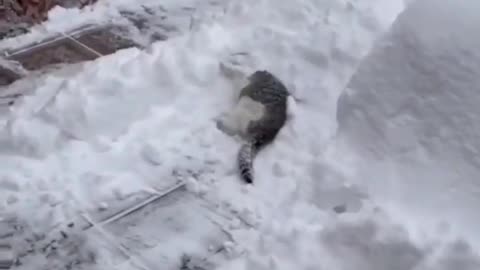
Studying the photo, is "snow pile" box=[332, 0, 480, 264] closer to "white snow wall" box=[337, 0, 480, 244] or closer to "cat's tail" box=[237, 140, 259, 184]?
"white snow wall" box=[337, 0, 480, 244]

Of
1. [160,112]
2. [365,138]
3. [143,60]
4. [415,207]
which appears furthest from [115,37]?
[415,207]

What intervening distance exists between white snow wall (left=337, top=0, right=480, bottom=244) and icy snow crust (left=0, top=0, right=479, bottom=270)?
0.08m

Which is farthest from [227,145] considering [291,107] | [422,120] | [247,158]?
[422,120]

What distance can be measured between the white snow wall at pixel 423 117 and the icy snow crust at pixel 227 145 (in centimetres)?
8

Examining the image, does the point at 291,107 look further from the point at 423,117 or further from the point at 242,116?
the point at 423,117

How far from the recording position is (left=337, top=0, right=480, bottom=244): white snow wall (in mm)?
3410

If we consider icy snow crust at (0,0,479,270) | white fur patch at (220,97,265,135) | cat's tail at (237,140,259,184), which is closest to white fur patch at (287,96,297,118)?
icy snow crust at (0,0,479,270)

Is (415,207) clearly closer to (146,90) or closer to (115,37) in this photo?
(146,90)

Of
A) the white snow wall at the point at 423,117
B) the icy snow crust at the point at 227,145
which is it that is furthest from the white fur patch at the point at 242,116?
the white snow wall at the point at 423,117

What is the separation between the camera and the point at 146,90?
172 inches

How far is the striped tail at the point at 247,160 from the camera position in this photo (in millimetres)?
3885

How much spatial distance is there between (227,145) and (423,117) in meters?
1.01

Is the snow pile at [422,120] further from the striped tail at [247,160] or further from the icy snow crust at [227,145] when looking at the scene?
the striped tail at [247,160]

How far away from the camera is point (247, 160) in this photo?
3.97 metres
